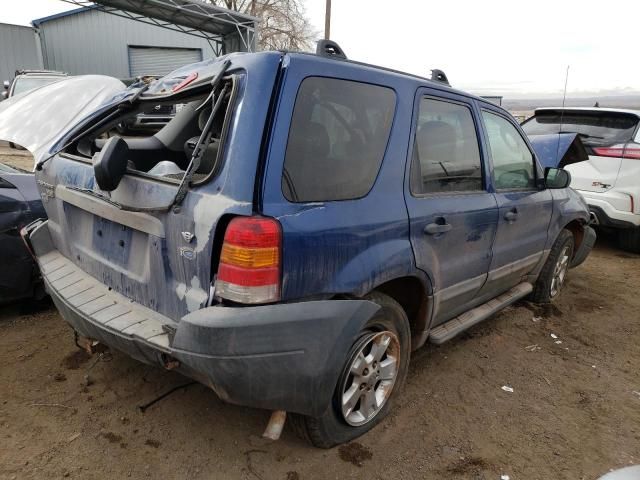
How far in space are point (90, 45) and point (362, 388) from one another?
24.7 meters

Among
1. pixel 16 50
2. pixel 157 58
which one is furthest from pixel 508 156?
pixel 16 50

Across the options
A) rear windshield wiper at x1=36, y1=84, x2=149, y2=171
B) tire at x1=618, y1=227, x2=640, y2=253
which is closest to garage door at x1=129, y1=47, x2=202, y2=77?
tire at x1=618, y1=227, x2=640, y2=253

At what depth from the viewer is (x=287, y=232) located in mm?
1850

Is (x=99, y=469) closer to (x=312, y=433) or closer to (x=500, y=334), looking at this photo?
(x=312, y=433)

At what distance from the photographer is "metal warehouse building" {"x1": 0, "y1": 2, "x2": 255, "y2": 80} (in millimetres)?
21594

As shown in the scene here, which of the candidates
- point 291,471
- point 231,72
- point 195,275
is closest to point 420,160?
point 231,72

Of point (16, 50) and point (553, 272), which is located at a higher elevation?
point (16, 50)

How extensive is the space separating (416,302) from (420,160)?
2.65 feet

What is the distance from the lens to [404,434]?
8.29 feet

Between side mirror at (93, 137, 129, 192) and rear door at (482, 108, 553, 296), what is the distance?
7.43 ft

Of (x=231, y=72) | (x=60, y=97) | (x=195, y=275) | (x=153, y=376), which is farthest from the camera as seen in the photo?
(x=60, y=97)

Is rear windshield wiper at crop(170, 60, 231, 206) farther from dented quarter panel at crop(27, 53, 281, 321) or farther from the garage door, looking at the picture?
the garage door

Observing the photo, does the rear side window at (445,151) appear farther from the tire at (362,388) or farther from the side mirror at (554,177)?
the side mirror at (554,177)

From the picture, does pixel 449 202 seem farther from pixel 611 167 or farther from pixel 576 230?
pixel 611 167
